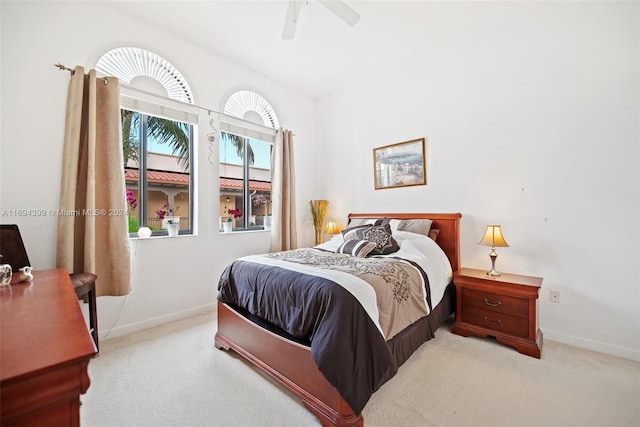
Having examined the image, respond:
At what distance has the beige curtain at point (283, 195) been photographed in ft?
12.1

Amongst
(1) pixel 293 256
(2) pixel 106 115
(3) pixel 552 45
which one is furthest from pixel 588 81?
(2) pixel 106 115

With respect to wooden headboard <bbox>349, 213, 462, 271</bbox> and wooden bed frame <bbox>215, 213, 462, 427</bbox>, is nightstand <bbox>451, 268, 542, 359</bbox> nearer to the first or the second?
wooden headboard <bbox>349, 213, 462, 271</bbox>

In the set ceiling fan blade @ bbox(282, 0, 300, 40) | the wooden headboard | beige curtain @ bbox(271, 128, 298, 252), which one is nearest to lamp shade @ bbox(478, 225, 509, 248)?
the wooden headboard

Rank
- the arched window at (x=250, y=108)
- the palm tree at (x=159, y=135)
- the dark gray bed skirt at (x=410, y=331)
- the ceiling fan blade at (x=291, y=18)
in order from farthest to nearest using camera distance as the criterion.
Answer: the arched window at (x=250, y=108)
the palm tree at (x=159, y=135)
the ceiling fan blade at (x=291, y=18)
the dark gray bed skirt at (x=410, y=331)

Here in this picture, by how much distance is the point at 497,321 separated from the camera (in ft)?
7.48

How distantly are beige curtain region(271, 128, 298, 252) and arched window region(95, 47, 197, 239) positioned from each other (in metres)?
1.06

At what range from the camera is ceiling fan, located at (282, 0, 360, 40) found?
208cm

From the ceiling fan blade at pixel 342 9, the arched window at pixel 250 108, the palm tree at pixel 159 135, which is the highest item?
the ceiling fan blade at pixel 342 9

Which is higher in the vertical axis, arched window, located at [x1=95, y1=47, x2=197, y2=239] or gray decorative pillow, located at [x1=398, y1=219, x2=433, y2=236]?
arched window, located at [x1=95, y1=47, x2=197, y2=239]

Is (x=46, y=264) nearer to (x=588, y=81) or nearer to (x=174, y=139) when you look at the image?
(x=174, y=139)

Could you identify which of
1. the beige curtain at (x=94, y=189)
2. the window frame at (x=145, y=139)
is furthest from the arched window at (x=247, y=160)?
the beige curtain at (x=94, y=189)

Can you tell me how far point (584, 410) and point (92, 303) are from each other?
10.8 feet

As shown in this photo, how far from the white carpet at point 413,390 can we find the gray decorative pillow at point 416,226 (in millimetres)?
1112

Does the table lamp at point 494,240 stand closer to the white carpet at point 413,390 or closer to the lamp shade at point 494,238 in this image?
the lamp shade at point 494,238
